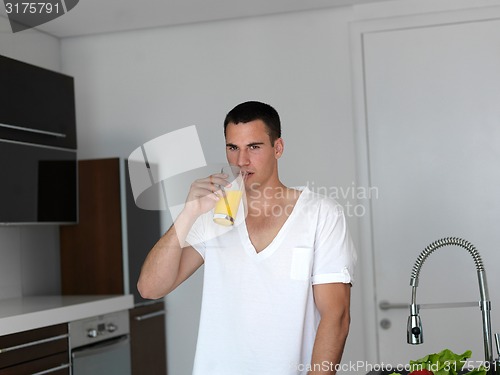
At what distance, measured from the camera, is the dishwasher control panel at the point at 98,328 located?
Answer: 11.3 feet

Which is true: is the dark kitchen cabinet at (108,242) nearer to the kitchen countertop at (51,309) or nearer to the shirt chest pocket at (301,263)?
→ the kitchen countertop at (51,309)

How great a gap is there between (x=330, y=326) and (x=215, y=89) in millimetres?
2375

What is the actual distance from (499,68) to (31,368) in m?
2.64

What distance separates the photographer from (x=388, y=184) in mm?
3990

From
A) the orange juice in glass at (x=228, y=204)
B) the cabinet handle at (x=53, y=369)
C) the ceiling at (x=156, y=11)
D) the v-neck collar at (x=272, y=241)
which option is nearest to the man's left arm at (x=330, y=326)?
the v-neck collar at (x=272, y=241)

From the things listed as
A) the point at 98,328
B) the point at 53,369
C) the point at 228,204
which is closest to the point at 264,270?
the point at 228,204

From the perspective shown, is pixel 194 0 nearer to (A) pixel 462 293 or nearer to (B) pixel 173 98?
(B) pixel 173 98

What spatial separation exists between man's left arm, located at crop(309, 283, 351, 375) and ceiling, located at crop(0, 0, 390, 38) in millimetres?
2120

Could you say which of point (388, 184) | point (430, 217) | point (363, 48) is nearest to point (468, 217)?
point (430, 217)

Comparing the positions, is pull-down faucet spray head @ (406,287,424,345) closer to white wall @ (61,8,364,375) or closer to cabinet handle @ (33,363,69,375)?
cabinet handle @ (33,363,69,375)

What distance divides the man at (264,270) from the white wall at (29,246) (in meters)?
1.79

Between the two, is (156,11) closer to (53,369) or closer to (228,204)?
(53,369)

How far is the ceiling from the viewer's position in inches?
154

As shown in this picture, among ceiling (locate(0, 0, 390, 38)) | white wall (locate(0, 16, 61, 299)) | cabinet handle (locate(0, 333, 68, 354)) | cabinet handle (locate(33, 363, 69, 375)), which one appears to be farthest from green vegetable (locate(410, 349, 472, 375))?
white wall (locate(0, 16, 61, 299))
